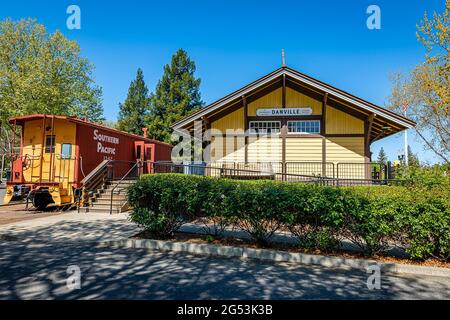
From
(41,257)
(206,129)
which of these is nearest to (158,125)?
(206,129)

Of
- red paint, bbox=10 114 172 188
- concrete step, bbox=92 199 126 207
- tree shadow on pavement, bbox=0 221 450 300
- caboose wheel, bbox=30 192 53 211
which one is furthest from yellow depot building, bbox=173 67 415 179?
tree shadow on pavement, bbox=0 221 450 300

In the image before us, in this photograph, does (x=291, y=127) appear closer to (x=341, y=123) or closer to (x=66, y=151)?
(x=341, y=123)

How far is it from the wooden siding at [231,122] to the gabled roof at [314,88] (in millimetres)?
819

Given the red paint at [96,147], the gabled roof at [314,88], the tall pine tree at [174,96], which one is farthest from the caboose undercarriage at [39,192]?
the tall pine tree at [174,96]

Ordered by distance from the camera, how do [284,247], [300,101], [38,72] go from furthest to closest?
1. [38,72]
2. [300,101]
3. [284,247]

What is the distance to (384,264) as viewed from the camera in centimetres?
543

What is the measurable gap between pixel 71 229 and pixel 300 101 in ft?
38.9

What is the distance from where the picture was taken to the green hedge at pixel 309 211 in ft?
18.1

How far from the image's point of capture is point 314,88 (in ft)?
48.1

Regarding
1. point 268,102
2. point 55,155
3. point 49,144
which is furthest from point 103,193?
point 268,102

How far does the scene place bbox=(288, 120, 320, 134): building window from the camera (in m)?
15.1

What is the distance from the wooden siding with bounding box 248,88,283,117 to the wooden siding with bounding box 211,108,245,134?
0.54m

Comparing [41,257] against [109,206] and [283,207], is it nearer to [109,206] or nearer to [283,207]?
[283,207]

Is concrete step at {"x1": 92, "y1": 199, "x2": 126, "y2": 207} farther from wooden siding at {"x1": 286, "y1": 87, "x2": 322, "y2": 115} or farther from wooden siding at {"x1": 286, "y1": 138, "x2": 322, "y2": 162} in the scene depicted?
wooden siding at {"x1": 286, "y1": 87, "x2": 322, "y2": 115}
